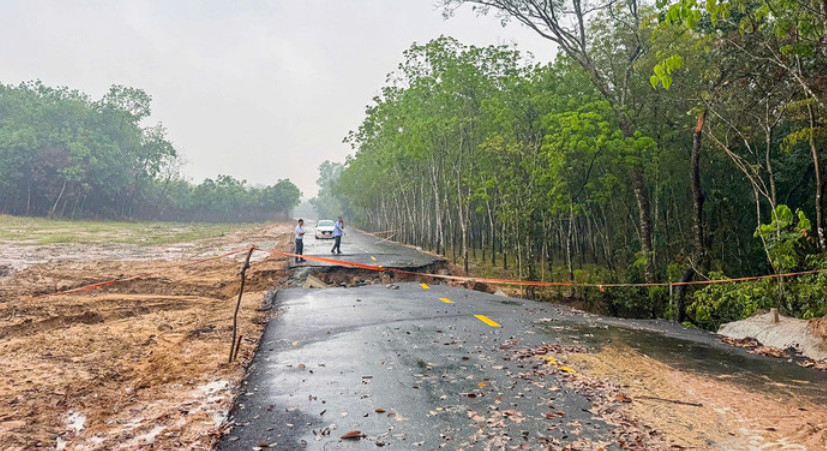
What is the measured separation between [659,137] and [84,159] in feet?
203

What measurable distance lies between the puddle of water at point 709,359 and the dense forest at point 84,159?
201 feet

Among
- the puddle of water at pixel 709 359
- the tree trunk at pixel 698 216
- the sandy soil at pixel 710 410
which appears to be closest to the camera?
the sandy soil at pixel 710 410

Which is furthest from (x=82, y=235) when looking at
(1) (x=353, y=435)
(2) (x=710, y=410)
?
(2) (x=710, y=410)

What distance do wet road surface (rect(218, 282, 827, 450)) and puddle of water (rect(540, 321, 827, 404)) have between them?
0.02 meters

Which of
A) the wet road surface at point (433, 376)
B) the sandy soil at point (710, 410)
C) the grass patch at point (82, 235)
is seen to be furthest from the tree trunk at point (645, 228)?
the grass patch at point (82, 235)

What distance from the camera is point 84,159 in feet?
190

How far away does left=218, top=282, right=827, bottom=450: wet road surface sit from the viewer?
441 centimetres

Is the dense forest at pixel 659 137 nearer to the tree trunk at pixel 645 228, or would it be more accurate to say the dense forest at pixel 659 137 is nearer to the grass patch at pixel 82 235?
the tree trunk at pixel 645 228

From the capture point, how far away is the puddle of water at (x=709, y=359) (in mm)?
5836

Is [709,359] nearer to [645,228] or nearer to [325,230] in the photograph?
[645,228]

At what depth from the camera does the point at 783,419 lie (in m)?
4.67

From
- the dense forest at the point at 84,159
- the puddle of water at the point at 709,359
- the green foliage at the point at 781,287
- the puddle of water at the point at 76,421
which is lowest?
the puddle of water at the point at 76,421

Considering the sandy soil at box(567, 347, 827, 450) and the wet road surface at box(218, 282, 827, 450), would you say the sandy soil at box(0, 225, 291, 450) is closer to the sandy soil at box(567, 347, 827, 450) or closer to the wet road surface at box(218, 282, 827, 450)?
the wet road surface at box(218, 282, 827, 450)

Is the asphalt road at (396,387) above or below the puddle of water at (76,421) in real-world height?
above
